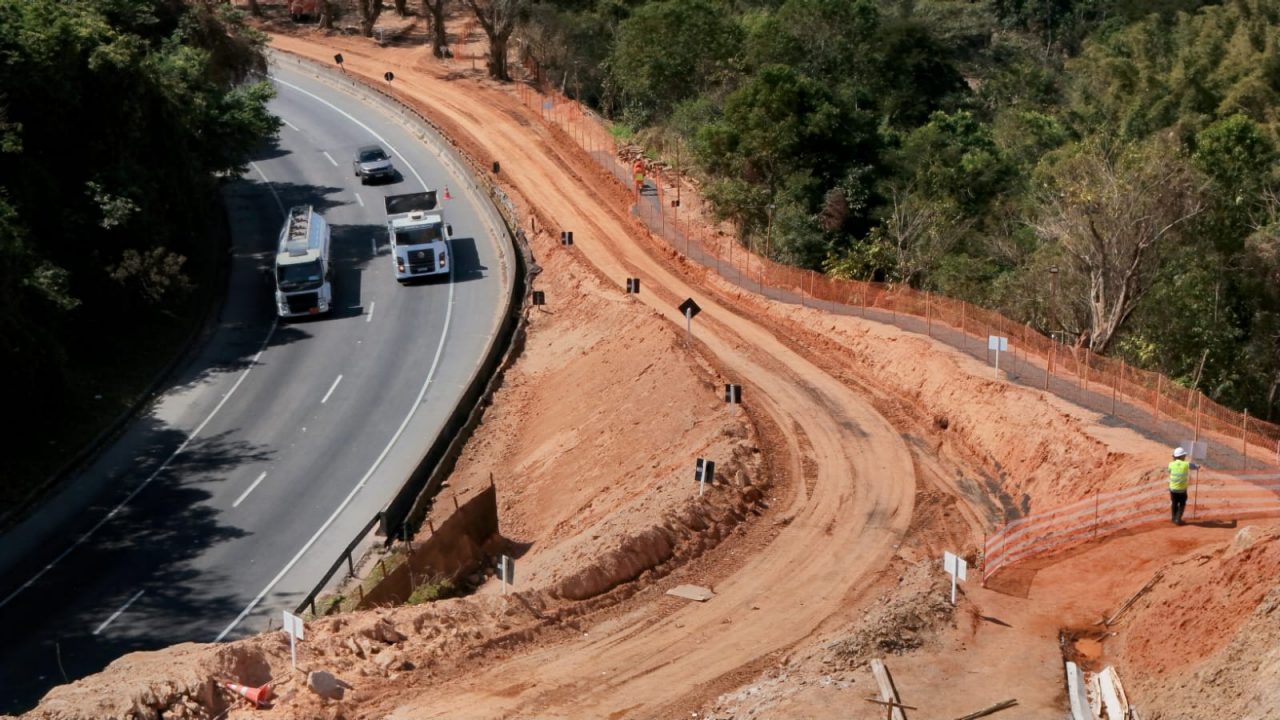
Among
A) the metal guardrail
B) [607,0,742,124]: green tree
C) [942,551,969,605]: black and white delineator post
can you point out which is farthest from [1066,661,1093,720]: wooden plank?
[607,0,742,124]: green tree

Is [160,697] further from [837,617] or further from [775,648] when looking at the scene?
[837,617]

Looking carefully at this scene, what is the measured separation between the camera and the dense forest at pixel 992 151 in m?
41.2

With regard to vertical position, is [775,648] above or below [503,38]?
below

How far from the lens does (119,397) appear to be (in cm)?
4194

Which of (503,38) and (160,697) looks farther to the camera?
(503,38)

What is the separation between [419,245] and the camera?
50875 mm

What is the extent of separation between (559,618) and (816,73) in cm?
4806

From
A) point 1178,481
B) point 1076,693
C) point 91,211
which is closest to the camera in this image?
point 1076,693

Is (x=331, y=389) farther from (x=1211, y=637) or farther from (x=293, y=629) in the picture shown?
(x=1211, y=637)

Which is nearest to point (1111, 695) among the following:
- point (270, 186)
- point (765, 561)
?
point (765, 561)

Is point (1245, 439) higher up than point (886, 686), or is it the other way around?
point (1245, 439)

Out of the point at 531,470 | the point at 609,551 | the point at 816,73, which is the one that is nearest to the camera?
the point at 609,551

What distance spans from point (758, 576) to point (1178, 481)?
27.9ft

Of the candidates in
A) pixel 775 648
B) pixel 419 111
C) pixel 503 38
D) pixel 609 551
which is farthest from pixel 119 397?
pixel 503 38
